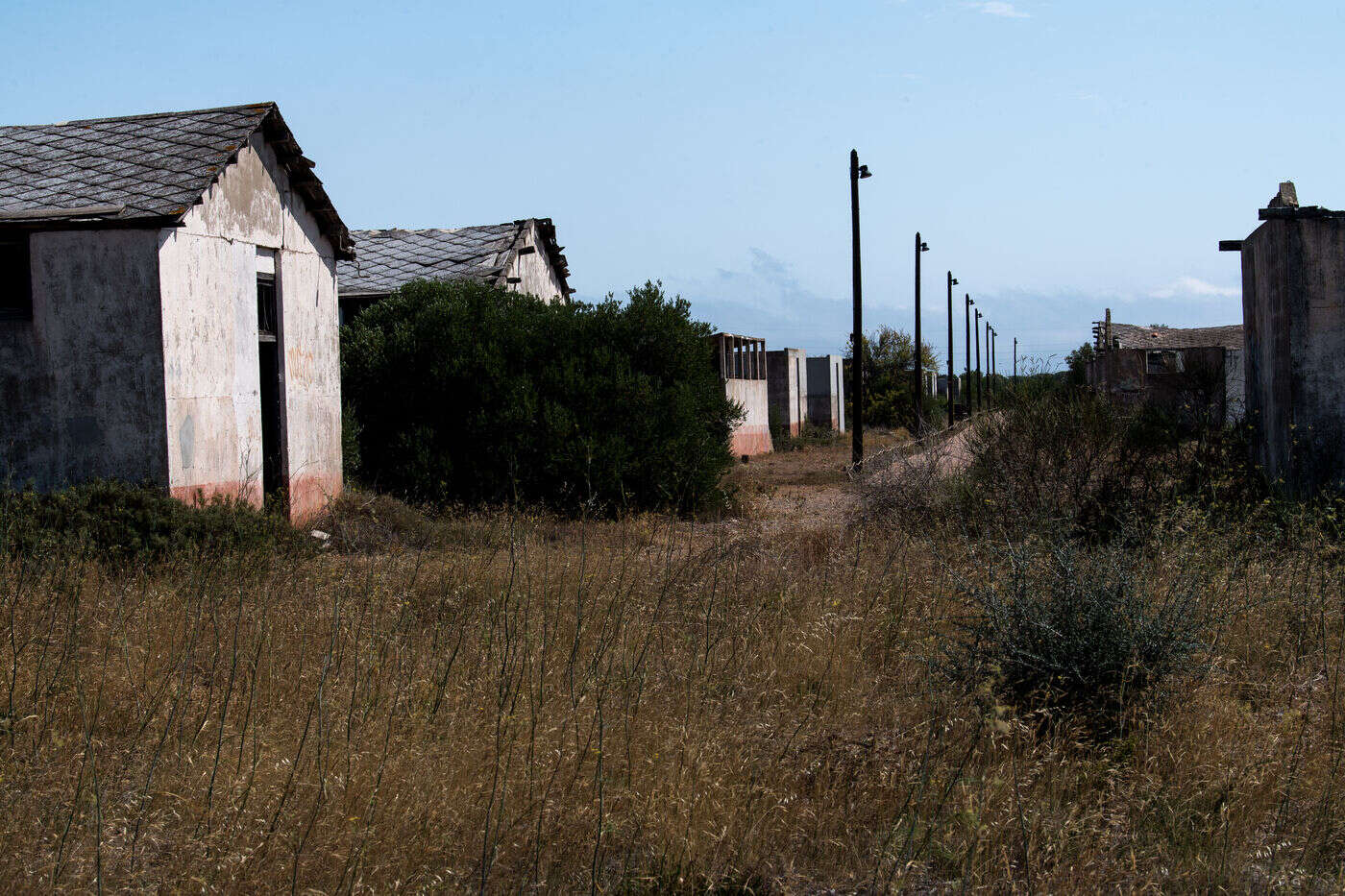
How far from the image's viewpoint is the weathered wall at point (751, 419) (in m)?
27.9

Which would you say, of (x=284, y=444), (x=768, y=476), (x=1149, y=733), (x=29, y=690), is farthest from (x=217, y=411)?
(x=768, y=476)

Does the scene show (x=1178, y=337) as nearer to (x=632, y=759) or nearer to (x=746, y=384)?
(x=746, y=384)

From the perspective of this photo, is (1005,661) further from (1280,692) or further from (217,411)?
(217,411)

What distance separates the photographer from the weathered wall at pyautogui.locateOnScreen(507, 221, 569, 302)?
71.7 feet

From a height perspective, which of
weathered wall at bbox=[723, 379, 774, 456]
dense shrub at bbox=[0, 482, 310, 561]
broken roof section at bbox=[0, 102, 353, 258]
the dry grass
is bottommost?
the dry grass

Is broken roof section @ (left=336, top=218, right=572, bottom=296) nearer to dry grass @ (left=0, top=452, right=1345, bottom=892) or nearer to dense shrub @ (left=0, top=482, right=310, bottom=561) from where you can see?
dense shrub @ (left=0, top=482, right=310, bottom=561)

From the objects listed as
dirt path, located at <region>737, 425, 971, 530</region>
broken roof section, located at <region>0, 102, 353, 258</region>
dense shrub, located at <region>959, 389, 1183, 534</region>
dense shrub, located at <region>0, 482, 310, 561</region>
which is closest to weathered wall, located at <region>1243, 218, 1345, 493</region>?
dense shrub, located at <region>959, 389, 1183, 534</region>

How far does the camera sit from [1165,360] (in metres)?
43.6

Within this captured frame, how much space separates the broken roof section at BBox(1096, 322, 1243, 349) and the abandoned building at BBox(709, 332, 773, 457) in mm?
23261

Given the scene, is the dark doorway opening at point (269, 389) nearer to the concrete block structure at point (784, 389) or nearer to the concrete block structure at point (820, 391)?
the concrete block structure at point (784, 389)

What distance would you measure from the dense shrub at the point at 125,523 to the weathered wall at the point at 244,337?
1.97ft

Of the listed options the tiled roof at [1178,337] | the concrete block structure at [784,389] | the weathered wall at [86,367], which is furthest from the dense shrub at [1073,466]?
the tiled roof at [1178,337]

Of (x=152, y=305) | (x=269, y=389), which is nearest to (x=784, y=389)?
(x=269, y=389)

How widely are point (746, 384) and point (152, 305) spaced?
67.2ft
